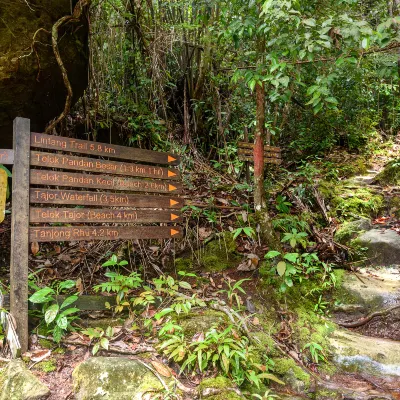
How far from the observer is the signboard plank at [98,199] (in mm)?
2917

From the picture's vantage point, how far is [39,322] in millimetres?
3127

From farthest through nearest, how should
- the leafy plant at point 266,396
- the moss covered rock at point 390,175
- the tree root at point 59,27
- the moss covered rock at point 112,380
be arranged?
1. the moss covered rock at point 390,175
2. the tree root at point 59,27
3. the leafy plant at point 266,396
4. the moss covered rock at point 112,380

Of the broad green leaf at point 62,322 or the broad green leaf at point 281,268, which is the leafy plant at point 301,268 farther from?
the broad green leaf at point 62,322

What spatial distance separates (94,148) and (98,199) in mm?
482

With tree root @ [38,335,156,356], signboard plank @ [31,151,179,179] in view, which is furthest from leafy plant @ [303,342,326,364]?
signboard plank @ [31,151,179,179]

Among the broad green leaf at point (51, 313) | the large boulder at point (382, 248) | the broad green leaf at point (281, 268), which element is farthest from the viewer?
the large boulder at point (382, 248)

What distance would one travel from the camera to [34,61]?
4.24m

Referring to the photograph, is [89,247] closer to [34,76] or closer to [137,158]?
[137,158]

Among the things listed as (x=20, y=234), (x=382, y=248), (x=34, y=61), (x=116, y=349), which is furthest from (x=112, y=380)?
(x=382, y=248)

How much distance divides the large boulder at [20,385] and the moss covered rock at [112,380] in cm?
24

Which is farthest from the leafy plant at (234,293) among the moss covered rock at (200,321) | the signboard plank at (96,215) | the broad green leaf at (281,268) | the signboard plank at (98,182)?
the signboard plank at (98,182)

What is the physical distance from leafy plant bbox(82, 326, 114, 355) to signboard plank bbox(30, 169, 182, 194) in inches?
50.1

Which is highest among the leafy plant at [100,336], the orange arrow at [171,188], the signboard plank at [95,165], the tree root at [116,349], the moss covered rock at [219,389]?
the signboard plank at [95,165]

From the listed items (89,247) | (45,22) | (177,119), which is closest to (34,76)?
(45,22)
